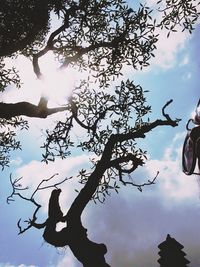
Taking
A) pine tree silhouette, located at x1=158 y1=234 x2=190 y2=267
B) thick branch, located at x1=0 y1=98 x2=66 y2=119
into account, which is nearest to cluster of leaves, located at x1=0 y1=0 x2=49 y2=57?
thick branch, located at x1=0 y1=98 x2=66 y2=119

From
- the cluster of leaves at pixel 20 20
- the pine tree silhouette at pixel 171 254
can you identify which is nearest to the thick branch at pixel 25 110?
the cluster of leaves at pixel 20 20

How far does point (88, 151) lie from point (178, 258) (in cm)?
721

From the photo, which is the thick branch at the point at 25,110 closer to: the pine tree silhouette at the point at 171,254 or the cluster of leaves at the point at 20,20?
the cluster of leaves at the point at 20,20

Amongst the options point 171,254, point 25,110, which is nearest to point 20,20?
point 25,110

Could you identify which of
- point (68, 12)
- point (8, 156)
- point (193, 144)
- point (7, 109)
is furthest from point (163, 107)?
point (8, 156)

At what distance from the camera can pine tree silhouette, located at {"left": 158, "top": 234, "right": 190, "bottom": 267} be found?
28.9 feet

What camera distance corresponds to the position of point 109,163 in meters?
10.1

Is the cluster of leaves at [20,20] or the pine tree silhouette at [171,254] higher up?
the cluster of leaves at [20,20]

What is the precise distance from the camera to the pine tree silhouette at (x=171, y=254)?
8.82m

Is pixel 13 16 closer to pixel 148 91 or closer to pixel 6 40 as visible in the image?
pixel 6 40

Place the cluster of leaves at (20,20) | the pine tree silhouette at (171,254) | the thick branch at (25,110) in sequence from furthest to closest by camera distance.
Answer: the cluster of leaves at (20,20) < the thick branch at (25,110) < the pine tree silhouette at (171,254)

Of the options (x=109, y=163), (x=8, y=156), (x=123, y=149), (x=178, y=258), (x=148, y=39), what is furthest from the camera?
(x=8, y=156)

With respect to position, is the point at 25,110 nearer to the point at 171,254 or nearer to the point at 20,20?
the point at 20,20

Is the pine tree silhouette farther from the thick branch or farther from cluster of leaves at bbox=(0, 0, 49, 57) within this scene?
cluster of leaves at bbox=(0, 0, 49, 57)
